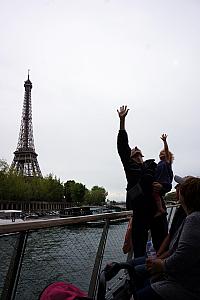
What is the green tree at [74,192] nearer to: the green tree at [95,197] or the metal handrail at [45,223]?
the green tree at [95,197]

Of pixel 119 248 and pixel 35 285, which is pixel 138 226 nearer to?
pixel 119 248

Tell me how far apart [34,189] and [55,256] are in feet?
217

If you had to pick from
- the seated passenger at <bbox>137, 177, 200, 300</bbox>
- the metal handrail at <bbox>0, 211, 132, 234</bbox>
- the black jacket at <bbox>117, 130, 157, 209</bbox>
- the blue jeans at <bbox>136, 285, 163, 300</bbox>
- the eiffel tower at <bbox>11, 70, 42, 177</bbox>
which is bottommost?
the blue jeans at <bbox>136, 285, 163, 300</bbox>

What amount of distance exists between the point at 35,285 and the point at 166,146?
237cm

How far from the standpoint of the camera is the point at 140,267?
2.74m

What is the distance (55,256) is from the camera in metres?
3.57

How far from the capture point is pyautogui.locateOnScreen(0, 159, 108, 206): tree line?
2415 inches

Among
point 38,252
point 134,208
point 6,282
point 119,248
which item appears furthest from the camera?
point 119,248

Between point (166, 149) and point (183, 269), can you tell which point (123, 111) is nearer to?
point (166, 149)

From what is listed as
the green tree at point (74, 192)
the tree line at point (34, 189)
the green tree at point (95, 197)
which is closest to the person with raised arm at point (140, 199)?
the tree line at point (34, 189)

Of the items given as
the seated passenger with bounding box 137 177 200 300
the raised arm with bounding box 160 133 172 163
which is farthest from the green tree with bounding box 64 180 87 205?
the seated passenger with bounding box 137 177 200 300

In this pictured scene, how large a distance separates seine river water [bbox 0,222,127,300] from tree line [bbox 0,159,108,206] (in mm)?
57251

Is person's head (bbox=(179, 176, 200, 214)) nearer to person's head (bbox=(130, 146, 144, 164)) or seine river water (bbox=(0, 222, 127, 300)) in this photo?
seine river water (bbox=(0, 222, 127, 300))

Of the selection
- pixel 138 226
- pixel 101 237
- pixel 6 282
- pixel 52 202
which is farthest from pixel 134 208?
pixel 52 202
